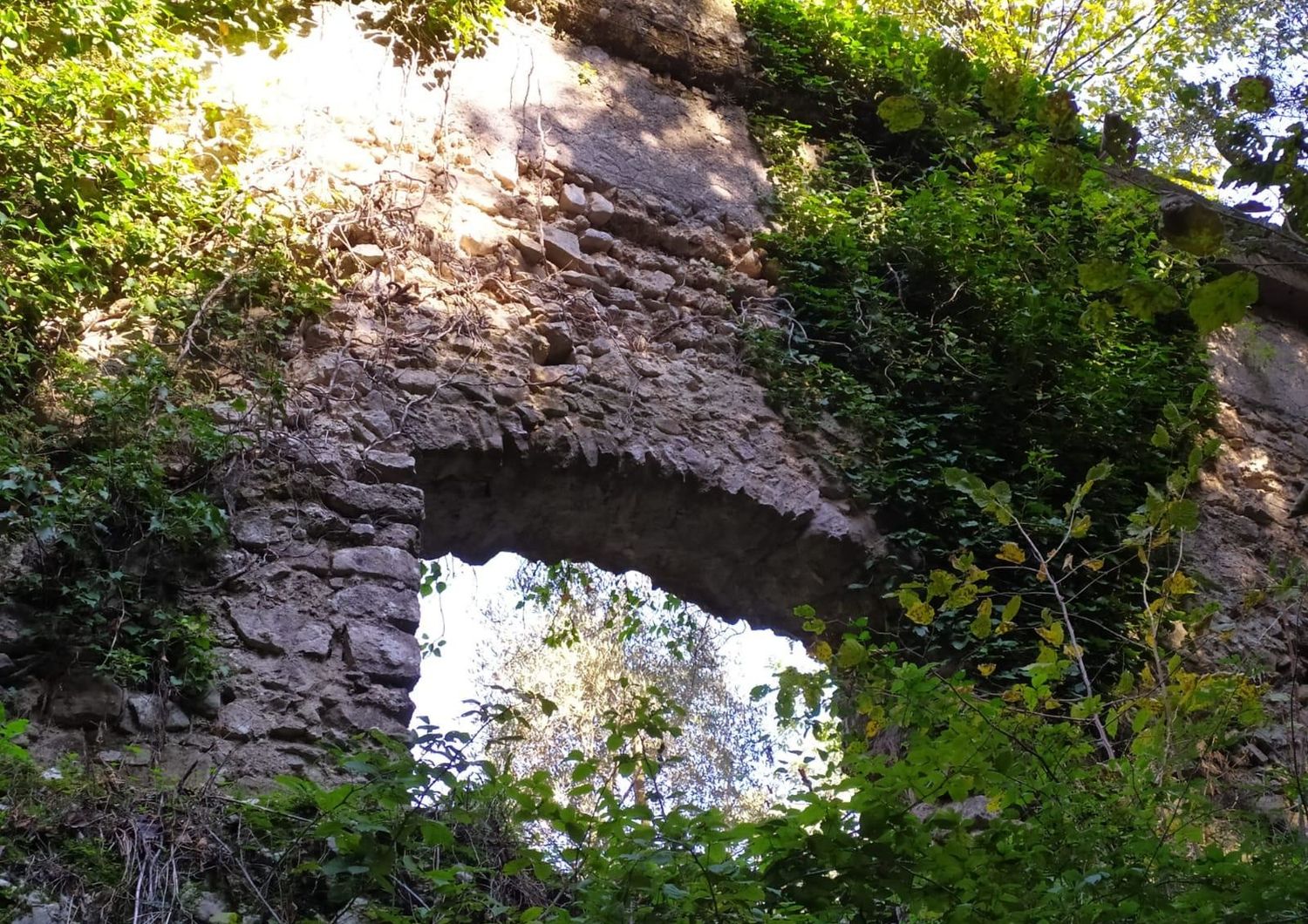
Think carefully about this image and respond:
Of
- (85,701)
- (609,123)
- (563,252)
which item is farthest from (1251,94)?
(609,123)

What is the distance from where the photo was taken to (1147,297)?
178cm

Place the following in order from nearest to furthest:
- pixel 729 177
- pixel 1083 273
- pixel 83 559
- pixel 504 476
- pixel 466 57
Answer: pixel 1083 273, pixel 83 559, pixel 504 476, pixel 466 57, pixel 729 177

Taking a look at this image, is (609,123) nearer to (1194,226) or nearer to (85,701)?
(85,701)

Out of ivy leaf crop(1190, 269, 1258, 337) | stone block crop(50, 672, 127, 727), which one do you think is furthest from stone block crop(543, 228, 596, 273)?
ivy leaf crop(1190, 269, 1258, 337)

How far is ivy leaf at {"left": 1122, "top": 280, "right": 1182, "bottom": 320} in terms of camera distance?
1.76 m

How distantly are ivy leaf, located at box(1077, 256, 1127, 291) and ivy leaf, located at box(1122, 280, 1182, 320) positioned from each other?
0.02 meters

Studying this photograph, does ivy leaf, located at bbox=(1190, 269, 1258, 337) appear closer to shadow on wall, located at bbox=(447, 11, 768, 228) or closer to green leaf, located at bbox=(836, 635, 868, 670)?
green leaf, located at bbox=(836, 635, 868, 670)

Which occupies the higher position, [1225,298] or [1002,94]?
[1002,94]

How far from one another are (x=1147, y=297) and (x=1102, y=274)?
8cm

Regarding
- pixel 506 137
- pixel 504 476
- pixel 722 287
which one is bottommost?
pixel 504 476

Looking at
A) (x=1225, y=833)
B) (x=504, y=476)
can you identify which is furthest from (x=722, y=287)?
(x=1225, y=833)

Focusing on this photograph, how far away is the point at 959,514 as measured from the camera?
4660mm

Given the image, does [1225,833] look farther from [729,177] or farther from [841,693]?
[729,177]

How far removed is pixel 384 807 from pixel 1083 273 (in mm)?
1638
